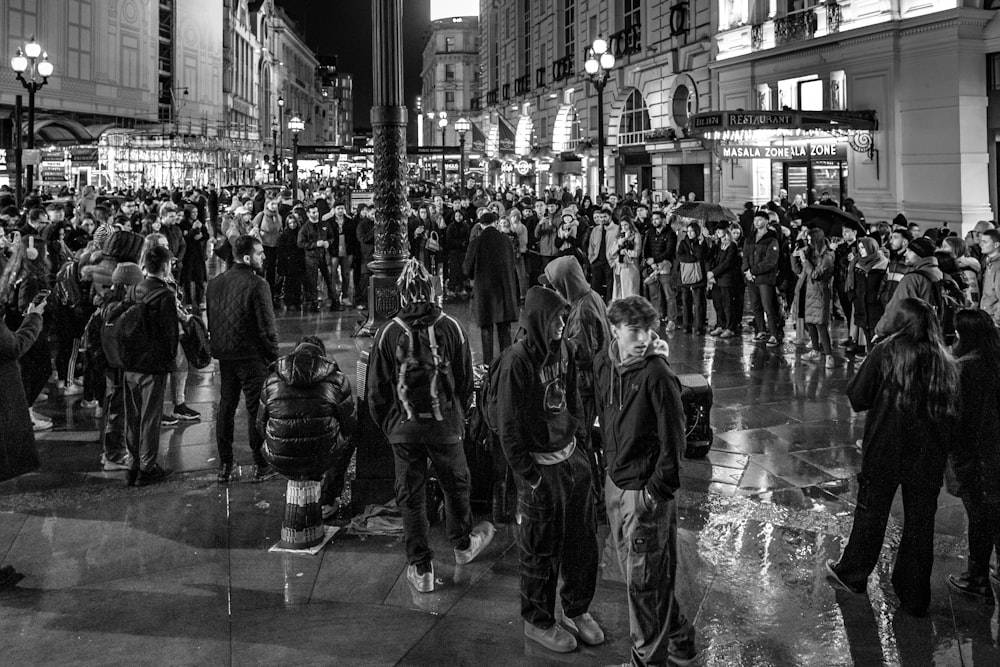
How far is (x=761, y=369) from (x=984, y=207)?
1210cm

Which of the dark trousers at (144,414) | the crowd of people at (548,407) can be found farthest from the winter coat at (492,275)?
the dark trousers at (144,414)

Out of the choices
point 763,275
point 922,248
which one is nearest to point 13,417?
point 922,248

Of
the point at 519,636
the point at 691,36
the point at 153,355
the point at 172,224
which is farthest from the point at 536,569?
the point at 691,36

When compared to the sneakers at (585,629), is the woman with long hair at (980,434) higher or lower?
higher

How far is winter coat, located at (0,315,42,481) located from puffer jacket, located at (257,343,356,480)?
5.12 feet

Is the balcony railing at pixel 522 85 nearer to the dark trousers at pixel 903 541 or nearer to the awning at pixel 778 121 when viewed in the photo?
the awning at pixel 778 121

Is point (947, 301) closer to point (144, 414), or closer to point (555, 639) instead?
point (555, 639)

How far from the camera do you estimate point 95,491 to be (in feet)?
24.5

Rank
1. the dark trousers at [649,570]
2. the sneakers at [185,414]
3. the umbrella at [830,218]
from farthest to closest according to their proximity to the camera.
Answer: the umbrella at [830,218]
the sneakers at [185,414]
the dark trousers at [649,570]

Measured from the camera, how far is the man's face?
4309 mm

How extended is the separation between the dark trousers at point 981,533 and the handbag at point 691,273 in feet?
31.1

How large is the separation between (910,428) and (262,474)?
203 inches

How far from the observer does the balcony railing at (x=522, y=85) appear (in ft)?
179

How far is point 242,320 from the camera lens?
7504 mm
